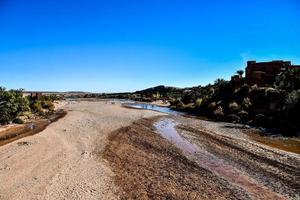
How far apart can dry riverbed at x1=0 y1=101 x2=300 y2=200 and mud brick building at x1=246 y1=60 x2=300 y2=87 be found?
120 feet

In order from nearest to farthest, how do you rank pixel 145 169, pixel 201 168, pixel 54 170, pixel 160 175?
pixel 160 175, pixel 54 170, pixel 145 169, pixel 201 168

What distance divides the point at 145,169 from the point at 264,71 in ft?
192

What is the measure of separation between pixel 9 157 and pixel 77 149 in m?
5.28

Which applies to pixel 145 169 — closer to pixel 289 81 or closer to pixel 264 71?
pixel 289 81

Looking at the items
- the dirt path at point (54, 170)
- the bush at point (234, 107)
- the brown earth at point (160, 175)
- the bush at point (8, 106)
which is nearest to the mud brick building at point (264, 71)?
the bush at point (234, 107)

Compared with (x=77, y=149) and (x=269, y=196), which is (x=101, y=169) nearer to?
(x=77, y=149)

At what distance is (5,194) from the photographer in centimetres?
1416

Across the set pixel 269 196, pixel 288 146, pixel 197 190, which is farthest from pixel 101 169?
pixel 288 146

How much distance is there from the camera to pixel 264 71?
68.7 m

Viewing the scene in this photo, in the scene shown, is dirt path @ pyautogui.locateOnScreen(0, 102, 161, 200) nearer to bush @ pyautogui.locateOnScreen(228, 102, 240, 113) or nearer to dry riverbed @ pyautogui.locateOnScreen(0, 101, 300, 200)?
dry riverbed @ pyautogui.locateOnScreen(0, 101, 300, 200)

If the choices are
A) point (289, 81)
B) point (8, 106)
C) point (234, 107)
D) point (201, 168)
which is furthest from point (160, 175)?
point (289, 81)

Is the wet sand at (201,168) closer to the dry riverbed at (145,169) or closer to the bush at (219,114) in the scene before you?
the dry riverbed at (145,169)

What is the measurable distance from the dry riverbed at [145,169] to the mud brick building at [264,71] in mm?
Result: 36715

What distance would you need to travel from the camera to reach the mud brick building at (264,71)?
62.1 m
